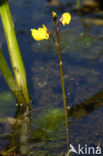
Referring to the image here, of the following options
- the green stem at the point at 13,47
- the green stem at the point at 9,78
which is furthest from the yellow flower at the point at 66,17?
the green stem at the point at 9,78

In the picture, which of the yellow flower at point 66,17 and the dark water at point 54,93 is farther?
the dark water at point 54,93

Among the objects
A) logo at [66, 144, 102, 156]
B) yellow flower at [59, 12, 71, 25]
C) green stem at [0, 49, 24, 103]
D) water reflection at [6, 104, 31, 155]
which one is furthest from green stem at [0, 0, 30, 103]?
logo at [66, 144, 102, 156]

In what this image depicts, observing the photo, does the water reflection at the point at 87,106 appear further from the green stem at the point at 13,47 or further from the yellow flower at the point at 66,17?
the yellow flower at the point at 66,17

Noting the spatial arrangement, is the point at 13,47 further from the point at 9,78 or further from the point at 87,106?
the point at 87,106

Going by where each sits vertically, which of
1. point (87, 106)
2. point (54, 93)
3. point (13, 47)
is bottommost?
point (87, 106)

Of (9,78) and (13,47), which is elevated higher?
(13,47)

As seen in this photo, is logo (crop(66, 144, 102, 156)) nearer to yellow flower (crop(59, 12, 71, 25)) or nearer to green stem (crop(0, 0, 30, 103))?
green stem (crop(0, 0, 30, 103))

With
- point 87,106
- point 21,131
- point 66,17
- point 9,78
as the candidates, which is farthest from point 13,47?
point 87,106
